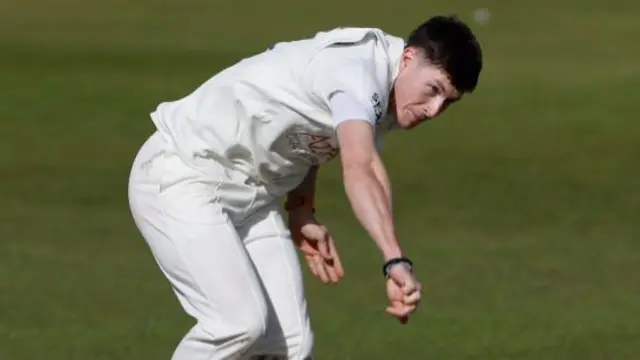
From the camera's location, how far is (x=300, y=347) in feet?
21.5

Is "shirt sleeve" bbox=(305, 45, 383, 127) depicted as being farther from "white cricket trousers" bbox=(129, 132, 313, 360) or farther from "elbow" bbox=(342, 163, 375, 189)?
"white cricket trousers" bbox=(129, 132, 313, 360)

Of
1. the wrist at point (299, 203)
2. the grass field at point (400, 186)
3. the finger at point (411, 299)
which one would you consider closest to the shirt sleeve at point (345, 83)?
the finger at point (411, 299)

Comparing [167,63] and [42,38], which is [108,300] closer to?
[167,63]

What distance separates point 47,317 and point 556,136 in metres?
8.85

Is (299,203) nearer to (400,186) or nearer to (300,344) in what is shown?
(300,344)

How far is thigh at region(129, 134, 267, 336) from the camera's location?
6.27m

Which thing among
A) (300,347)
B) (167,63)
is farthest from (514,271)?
(167,63)

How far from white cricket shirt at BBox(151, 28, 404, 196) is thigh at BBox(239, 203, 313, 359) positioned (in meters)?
0.18

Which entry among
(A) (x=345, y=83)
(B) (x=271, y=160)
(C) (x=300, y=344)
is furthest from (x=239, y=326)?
(A) (x=345, y=83)

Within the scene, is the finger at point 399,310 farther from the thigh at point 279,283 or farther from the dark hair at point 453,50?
the thigh at point 279,283

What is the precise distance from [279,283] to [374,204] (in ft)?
4.10

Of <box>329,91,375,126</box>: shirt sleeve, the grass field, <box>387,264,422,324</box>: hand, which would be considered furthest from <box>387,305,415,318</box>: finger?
the grass field

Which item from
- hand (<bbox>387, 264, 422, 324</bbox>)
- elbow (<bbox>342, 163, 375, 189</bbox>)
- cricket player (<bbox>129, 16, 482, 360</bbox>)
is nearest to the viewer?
hand (<bbox>387, 264, 422, 324</bbox>)

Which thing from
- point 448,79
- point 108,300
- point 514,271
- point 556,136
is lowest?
point 556,136
